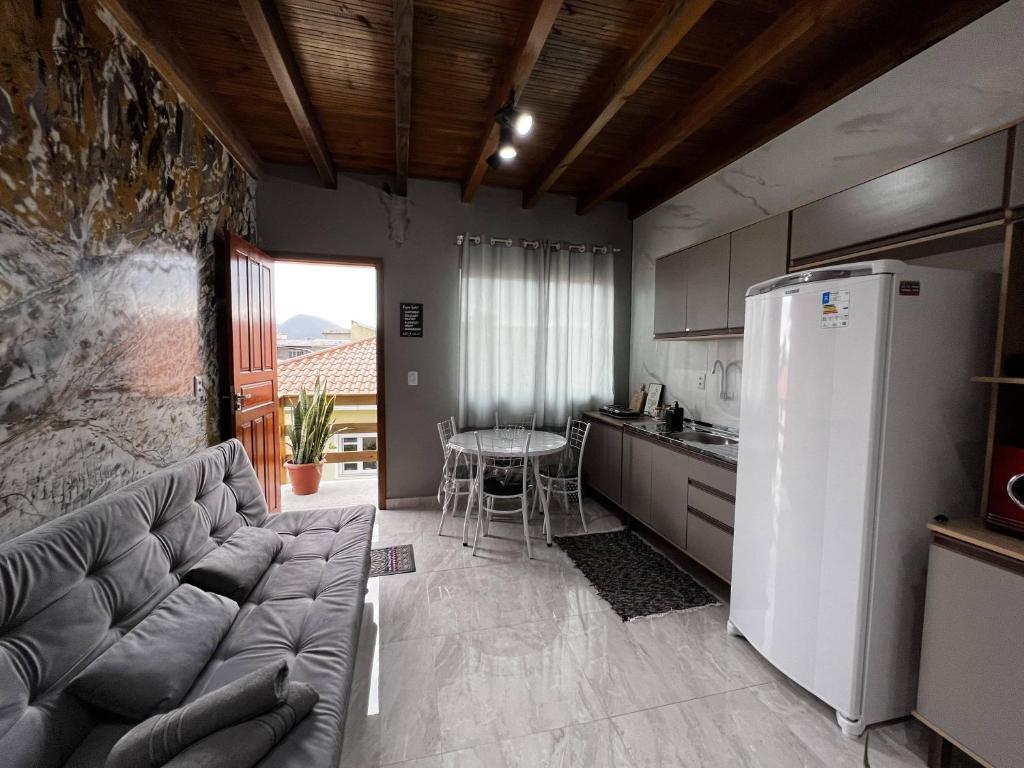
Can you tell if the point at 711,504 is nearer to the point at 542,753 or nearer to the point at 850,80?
the point at 542,753

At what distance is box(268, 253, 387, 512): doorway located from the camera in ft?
12.2

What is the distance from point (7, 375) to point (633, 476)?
3.16m

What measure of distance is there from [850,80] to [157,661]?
3.61 m

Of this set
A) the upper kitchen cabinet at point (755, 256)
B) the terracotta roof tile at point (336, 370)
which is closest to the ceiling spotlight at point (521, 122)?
the upper kitchen cabinet at point (755, 256)

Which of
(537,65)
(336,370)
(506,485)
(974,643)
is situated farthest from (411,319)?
(974,643)

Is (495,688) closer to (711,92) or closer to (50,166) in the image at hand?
(50,166)

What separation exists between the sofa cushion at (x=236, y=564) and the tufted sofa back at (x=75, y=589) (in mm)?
71

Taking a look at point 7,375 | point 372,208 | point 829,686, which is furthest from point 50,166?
point 829,686

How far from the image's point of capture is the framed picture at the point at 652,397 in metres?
3.78

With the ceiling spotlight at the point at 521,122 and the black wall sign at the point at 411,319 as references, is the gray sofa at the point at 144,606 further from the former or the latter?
the ceiling spotlight at the point at 521,122

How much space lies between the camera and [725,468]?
231 cm

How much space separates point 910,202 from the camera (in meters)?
1.65

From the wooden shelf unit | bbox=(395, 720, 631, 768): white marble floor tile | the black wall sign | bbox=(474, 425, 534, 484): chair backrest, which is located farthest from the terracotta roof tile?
the wooden shelf unit

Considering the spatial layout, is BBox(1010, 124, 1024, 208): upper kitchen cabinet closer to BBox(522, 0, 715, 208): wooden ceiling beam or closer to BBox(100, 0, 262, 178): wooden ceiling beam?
BBox(522, 0, 715, 208): wooden ceiling beam
